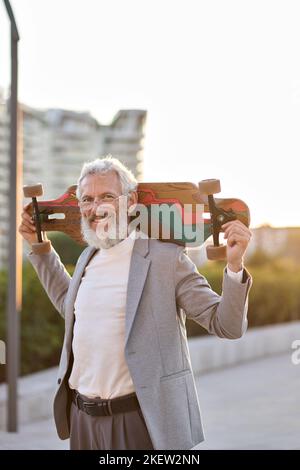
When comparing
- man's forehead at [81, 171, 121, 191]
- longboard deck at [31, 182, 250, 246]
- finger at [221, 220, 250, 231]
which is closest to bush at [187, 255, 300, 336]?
longboard deck at [31, 182, 250, 246]

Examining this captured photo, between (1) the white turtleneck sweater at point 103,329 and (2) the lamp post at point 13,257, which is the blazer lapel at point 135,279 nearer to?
(1) the white turtleneck sweater at point 103,329

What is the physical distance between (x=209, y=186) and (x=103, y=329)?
56 cm

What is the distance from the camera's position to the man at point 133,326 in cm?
309

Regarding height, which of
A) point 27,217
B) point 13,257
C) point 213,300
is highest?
point 27,217

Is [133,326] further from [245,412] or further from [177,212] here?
[245,412]

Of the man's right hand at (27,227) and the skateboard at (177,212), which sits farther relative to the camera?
the man's right hand at (27,227)

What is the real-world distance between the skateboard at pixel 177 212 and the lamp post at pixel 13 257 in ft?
11.6

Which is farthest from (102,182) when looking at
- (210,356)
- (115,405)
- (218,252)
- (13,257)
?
(210,356)

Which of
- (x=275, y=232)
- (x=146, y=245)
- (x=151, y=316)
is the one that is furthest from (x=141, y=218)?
(x=275, y=232)

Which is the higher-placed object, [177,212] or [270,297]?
[177,212]

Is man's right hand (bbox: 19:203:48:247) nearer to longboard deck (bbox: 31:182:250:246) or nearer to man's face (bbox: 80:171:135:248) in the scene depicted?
longboard deck (bbox: 31:182:250:246)

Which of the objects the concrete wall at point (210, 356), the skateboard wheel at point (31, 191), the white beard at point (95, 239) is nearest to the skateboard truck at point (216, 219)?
the white beard at point (95, 239)

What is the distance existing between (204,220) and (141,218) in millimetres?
231

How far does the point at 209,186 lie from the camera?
3.04 metres
